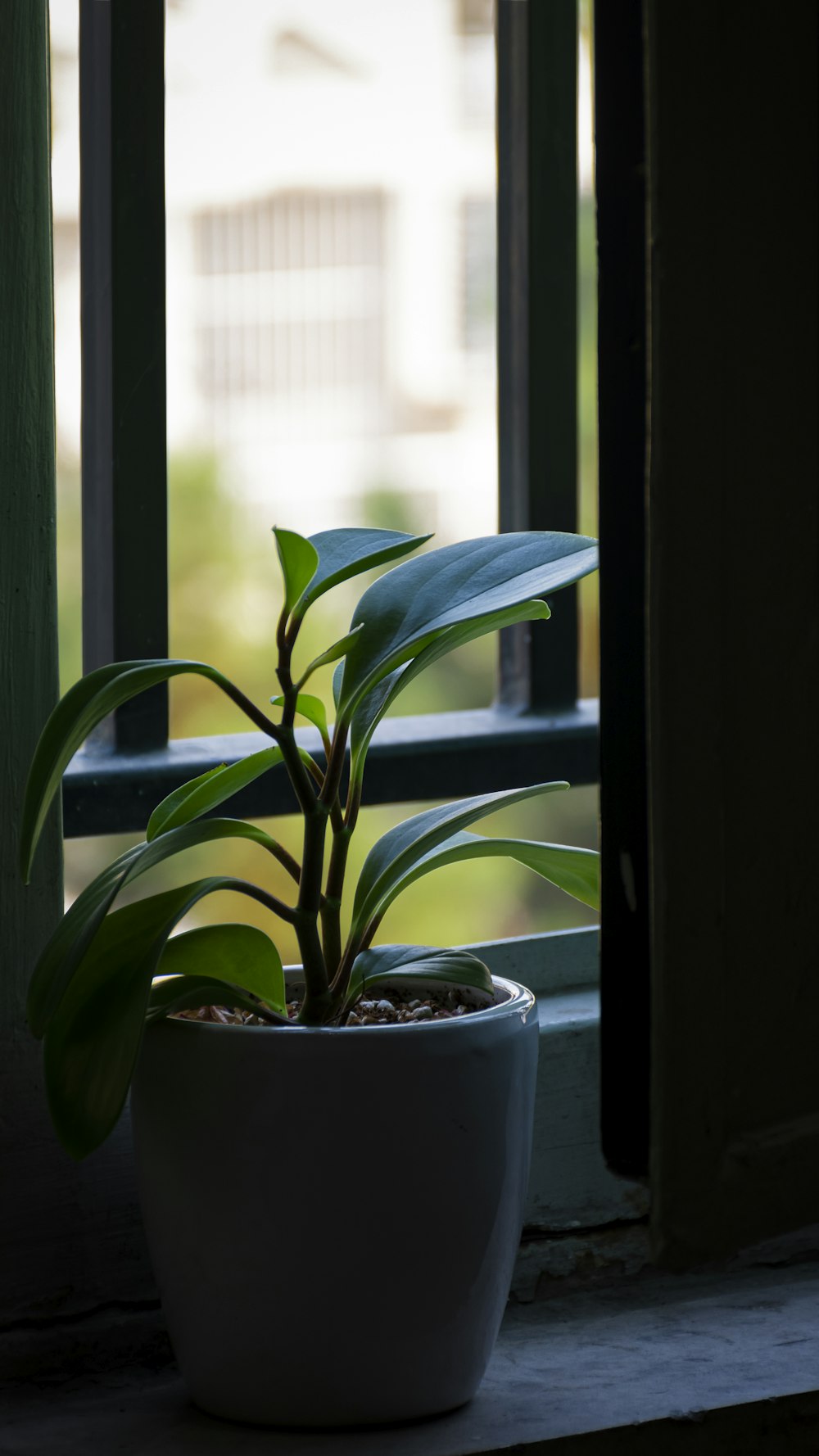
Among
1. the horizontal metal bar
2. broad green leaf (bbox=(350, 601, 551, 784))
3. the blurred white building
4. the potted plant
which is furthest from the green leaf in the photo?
the blurred white building

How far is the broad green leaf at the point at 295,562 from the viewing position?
54 centimetres

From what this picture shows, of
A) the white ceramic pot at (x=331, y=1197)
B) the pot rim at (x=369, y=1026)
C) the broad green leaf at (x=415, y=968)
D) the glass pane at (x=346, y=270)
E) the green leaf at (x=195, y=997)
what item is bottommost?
the white ceramic pot at (x=331, y=1197)

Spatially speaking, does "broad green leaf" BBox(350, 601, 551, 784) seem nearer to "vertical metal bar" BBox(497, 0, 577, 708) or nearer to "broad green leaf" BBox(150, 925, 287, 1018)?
"broad green leaf" BBox(150, 925, 287, 1018)

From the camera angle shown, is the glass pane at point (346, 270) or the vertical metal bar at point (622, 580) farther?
the glass pane at point (346, 270)

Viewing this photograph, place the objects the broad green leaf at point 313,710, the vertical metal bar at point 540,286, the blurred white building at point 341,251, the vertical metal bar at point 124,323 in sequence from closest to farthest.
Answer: the broad green leaf at point 313,710 < the vertical metal bar at point 124,323 < the vertical metal bar at point 540,286 < the blurred white building at point 341,251

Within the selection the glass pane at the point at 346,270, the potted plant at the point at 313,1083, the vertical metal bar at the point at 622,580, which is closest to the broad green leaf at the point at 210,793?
the potted plant at the point at 313,1083

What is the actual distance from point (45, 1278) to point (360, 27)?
1226 cm

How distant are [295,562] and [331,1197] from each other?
0.24 meters

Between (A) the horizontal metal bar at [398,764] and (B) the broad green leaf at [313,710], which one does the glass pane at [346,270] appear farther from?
(B) the broad green leaf at [313,710]

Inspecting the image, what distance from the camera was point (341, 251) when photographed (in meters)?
12.1

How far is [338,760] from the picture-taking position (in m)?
0.57

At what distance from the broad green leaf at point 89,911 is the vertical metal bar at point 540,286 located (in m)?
0.41

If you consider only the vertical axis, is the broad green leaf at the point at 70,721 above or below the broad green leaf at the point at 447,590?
below

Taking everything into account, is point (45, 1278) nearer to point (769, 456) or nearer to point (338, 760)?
point (338, 760)
